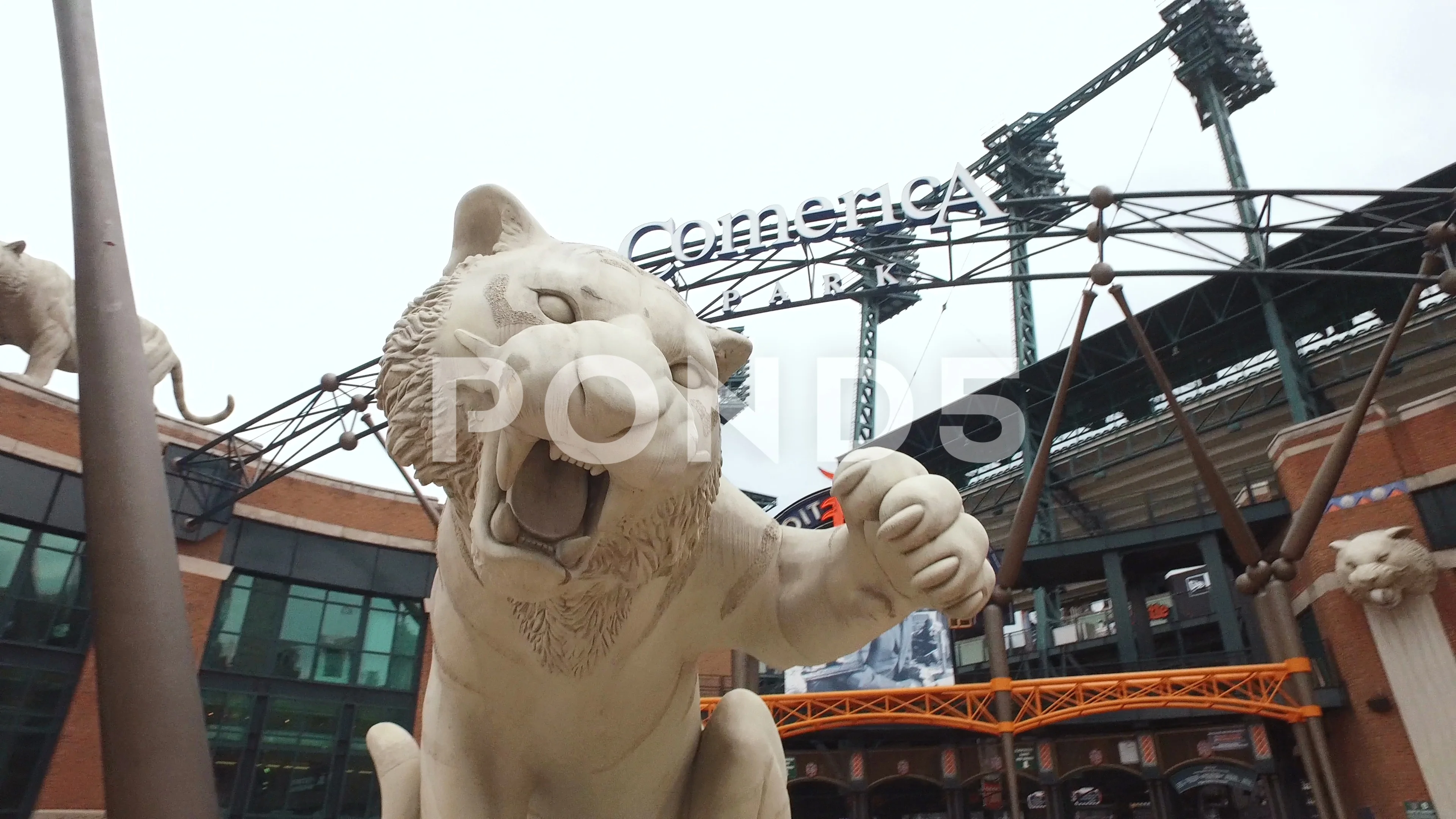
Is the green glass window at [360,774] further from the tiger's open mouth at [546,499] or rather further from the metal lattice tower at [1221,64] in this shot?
the metal lattice tower at [1221,64]

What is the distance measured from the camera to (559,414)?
103cm

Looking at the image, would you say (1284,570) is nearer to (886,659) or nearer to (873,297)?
(873,297)

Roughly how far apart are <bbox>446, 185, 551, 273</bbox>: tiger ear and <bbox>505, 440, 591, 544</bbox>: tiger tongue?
59cm

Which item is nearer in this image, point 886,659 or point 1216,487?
point 1216,487

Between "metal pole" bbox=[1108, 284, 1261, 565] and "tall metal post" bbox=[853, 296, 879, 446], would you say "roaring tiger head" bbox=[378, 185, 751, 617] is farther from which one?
"tall metal post" bbox=[853, 296, 879, 446]

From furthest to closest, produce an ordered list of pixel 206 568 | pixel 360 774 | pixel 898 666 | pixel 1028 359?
pixel 1028 359 < pixel 898 666 < pixel 360 774 < pixel 206 568

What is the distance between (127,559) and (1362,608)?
45.5 feet

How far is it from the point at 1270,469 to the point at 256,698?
64.9 ft

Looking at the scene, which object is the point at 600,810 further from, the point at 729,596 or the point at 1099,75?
the point at 1099,75

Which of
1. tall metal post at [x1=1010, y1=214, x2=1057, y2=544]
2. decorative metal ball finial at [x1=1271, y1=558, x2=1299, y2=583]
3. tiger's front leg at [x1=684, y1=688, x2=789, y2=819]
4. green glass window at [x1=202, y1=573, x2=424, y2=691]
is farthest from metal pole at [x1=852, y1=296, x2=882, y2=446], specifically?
tiger's front leg at [x1=684, y1=688, x2=789, y2=819]

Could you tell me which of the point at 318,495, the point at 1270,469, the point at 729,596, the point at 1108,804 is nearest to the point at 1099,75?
the point at 1270,469

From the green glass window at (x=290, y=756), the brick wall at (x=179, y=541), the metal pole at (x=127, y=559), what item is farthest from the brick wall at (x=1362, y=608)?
the green glass window at (x=290, y=756)

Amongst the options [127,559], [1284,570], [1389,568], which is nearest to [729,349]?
[127,559]

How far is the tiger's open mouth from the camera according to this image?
3.67ft
